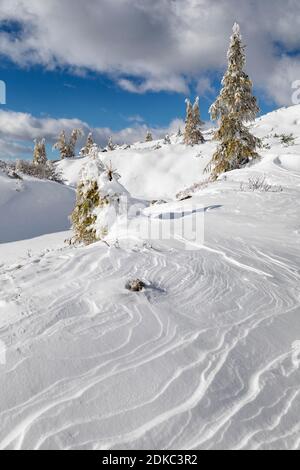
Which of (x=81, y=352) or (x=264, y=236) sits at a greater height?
(x=264, y=236)

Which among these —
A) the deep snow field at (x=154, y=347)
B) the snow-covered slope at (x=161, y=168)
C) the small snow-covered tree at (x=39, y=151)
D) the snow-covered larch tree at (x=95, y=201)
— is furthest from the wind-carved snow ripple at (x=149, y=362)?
the small snow-covered tree at (x=39, y=151)

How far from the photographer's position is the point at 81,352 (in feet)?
10.7

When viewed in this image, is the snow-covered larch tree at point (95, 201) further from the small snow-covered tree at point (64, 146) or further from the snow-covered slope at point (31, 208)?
the small snow-covered tree at point (64, 146)

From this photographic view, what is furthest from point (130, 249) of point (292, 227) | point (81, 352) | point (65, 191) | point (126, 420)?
point (65, 191)

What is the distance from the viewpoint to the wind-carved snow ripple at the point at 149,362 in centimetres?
255

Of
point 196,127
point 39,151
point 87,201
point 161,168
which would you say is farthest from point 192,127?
point 87,201

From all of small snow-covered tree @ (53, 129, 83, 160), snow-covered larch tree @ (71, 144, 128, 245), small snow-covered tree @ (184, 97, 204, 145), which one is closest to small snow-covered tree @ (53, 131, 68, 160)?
small snow-covered tree @ (53, 129, 83, 160)

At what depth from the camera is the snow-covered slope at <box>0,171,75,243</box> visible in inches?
675

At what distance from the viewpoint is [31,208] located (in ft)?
63.8

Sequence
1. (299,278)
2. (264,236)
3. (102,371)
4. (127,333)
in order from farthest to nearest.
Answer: (264,236) → (299,278) → (127,333) → (102,371)

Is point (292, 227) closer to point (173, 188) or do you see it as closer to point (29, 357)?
point (29, 357)

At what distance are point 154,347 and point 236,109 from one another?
65.1ft

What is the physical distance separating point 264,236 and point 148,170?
34.5m

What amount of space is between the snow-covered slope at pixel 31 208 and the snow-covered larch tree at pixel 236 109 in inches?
373
